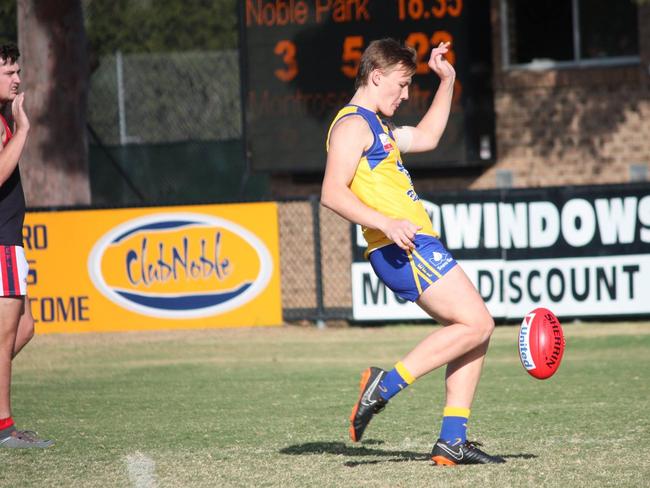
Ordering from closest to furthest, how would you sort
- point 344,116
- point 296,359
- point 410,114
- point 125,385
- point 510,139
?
point 344,116 → point 125,385 → point 296,359 → point 410,114 → point 510,139

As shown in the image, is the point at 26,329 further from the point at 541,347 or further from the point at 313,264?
the point at 313,264

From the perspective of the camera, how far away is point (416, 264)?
574cm

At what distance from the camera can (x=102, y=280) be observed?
550 inches

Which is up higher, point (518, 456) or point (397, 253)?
point (397, 253)

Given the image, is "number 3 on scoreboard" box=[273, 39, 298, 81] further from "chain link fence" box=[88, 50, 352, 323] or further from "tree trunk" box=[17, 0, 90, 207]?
"tree trunk" box=[17, 0, 90, 207]

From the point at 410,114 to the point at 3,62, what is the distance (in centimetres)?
877

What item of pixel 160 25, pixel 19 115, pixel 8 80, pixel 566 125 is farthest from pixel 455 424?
pixel 160 25

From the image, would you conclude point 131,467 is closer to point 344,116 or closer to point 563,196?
point 344,116

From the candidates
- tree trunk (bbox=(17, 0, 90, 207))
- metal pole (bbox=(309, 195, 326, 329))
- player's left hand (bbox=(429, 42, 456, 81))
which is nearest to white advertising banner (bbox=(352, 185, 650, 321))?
metal pole (bbox=(309, 195, 326, 329))

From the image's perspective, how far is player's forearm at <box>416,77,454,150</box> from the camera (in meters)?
6.35

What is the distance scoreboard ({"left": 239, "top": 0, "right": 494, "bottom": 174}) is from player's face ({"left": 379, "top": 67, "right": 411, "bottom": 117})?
362 inches

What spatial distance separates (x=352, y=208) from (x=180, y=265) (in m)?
8.47

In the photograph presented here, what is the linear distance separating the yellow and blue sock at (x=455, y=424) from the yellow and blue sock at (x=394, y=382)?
0.34m

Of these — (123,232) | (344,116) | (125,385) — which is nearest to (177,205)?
(123,232)
